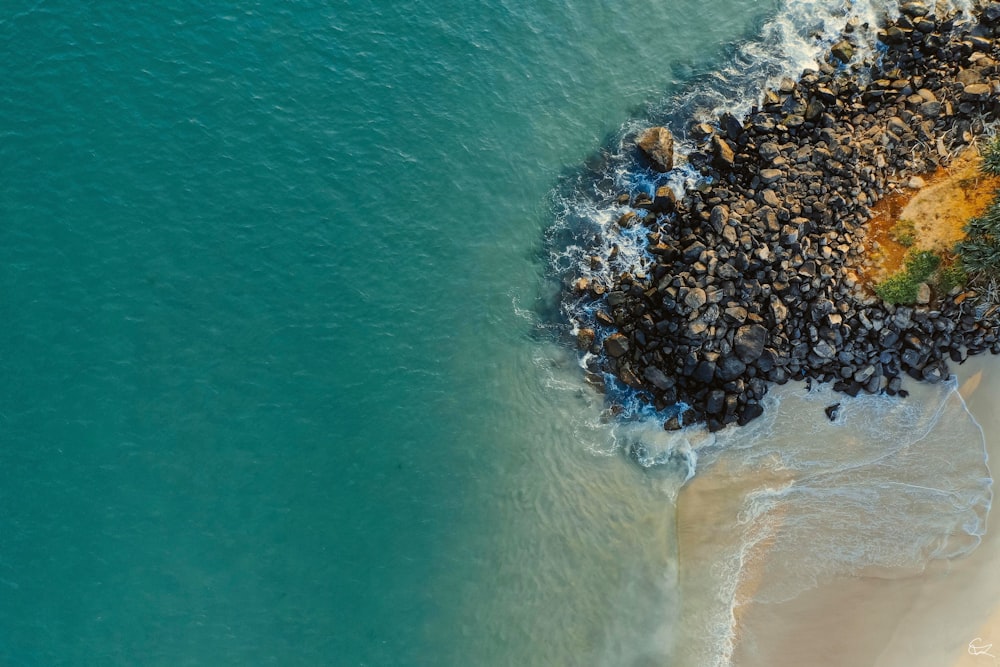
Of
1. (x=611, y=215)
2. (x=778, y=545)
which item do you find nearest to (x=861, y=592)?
(x=778, y=545)

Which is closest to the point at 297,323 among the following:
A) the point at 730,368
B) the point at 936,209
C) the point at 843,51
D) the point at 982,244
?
the point at 730,368

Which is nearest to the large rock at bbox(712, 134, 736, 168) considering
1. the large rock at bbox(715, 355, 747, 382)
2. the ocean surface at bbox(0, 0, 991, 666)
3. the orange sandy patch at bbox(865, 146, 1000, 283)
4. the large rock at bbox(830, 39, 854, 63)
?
the ocean surface at bbox(0, 0, 991, 666)

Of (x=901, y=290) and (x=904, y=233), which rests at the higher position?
(x=904, y=233)

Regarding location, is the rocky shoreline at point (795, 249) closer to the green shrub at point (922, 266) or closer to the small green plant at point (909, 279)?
the small green plant at point (909, 279)

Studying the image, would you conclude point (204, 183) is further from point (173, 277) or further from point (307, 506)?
point (307, 506)

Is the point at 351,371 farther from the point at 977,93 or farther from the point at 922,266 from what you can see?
the point at 977,93

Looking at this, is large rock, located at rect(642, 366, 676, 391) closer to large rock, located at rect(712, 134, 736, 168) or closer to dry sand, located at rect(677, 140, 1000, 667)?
dry sand, located at rect(677, 140, 1000, 667)

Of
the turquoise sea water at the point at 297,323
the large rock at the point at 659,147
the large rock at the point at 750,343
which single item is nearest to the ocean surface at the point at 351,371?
the turquoise sea water at the point at 297,323
